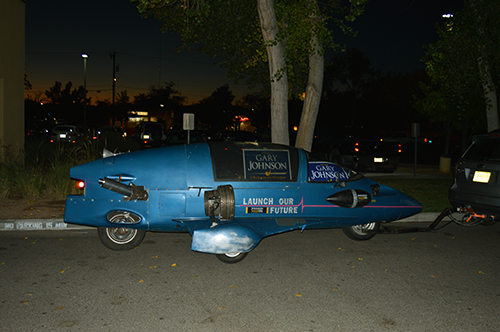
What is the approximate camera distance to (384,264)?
596 cm

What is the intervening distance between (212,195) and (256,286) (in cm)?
136

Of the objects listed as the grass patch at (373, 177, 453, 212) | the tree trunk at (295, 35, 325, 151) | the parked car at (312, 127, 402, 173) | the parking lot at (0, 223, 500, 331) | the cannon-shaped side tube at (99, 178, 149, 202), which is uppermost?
the tree trunk at (295, 35, 325, 151)

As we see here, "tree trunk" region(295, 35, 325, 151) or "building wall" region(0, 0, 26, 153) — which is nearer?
"tree trunk" region(295, 35, 325, 151)

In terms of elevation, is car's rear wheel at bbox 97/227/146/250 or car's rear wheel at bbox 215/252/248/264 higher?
car's rear wheel at bbox 97/227/146/250

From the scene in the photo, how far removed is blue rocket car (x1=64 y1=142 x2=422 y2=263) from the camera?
19.0ft

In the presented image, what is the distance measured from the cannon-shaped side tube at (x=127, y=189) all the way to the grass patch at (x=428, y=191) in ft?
21.8

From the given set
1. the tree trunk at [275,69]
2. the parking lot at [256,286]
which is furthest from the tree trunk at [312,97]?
the parking lot at [256,286]

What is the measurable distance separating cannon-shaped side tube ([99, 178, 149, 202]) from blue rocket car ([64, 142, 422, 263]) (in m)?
0.01

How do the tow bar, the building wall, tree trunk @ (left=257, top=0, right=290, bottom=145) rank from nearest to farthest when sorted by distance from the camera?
the tow bar → tree trunk @ (left=257, top=0, right=290, bottom=145) → the building wall

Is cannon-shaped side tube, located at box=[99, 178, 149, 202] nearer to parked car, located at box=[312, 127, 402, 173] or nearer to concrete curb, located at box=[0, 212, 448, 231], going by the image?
concrete curb, located at box=[0, 212, 448, 231]

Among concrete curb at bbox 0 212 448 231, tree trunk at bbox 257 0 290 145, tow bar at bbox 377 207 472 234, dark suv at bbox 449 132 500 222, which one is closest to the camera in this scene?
dark suv at bbox 449 132 500 222

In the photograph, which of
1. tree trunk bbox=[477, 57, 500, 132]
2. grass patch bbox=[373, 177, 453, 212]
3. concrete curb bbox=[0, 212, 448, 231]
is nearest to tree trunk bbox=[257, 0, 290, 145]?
grass patch bbox=[373, 177, 453, 212]

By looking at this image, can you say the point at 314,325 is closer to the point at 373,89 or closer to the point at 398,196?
the point at 398,196

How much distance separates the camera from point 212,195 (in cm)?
578
